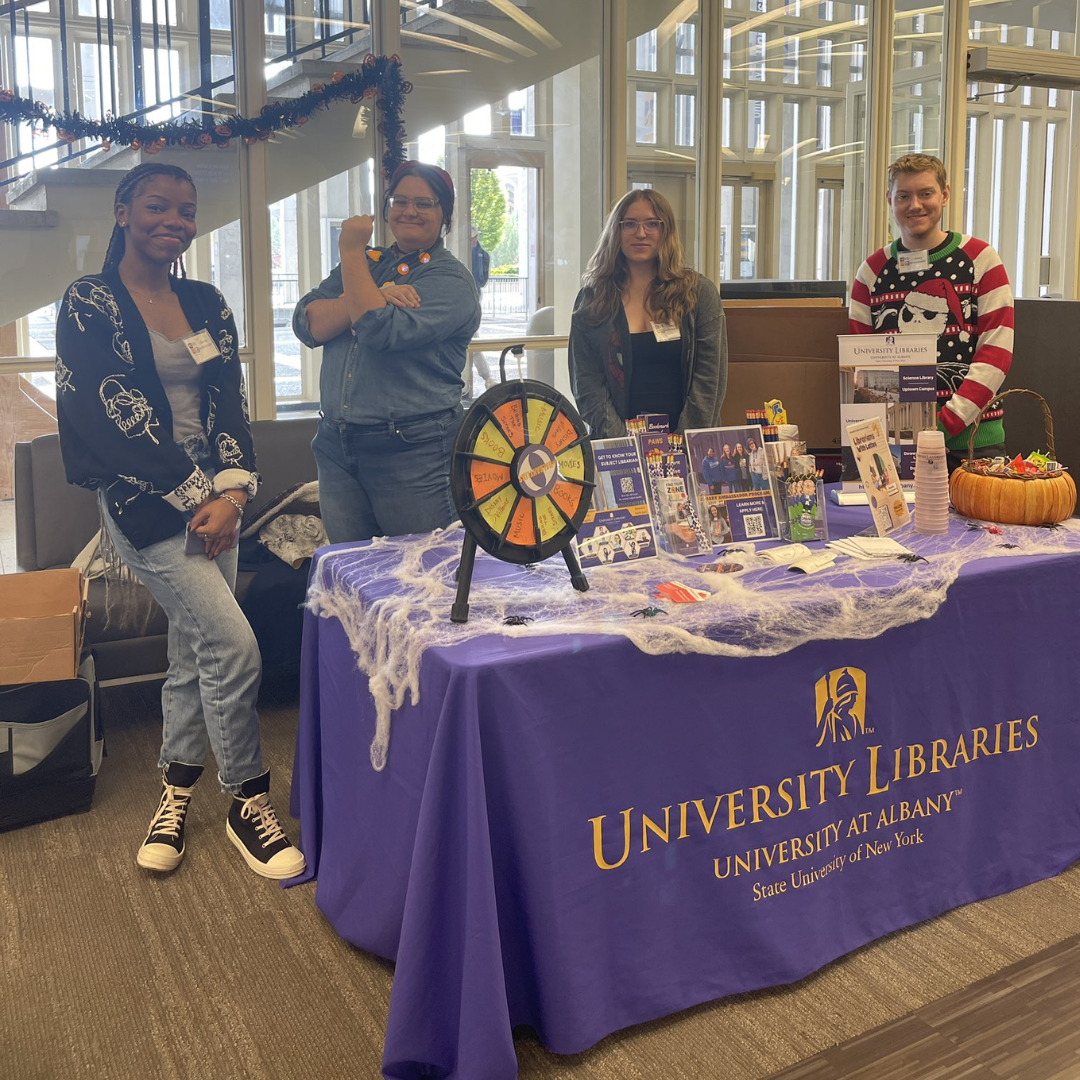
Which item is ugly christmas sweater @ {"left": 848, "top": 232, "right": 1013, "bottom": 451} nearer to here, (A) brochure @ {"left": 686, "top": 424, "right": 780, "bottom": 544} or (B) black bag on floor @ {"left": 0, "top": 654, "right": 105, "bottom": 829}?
(A) brochure @ {"left": 686, "top": 424, "right": 780, "bottom": 544}

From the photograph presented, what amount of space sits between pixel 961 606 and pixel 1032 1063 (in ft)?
2.61

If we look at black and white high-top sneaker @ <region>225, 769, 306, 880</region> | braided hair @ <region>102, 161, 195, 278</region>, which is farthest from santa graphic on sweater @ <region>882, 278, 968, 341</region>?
black and white high-top sneaker @ <region>225, 769, 306, 880</region>

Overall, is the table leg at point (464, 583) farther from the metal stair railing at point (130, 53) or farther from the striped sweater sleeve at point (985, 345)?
the metal stair railing at point (130, 53)

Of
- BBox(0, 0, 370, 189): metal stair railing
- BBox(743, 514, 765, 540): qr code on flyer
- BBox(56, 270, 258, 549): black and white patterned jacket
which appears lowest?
BBox(743, 514, 765, 540): qr code on flyer

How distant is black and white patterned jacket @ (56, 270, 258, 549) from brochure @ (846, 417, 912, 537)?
55.8 inches

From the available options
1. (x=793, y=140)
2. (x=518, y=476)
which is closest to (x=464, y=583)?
(x=518, y=476)

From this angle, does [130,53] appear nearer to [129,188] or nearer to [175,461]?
[129,188]

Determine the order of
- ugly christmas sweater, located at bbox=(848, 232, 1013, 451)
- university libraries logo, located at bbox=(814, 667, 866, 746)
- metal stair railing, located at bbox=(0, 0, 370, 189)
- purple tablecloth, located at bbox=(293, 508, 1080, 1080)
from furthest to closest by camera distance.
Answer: metal stair railing, located at bbox=(0, 0, 370, 189) < ugly christmas sweater, located at bbox=(848, 232, 1013, 451) < university libraries logo, located at bbox=(814, 667, 866, 746) < purple tablecloth, located at bbox=(293, 508, 1080, 1080)

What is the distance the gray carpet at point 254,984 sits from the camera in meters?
1.82

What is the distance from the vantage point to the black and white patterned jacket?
2305 millimetres

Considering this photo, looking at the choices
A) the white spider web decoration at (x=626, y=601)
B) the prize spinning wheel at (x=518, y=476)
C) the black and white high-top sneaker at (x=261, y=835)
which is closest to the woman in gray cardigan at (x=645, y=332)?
the white spider web decoration at (x=626, y=601)

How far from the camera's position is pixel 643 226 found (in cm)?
278

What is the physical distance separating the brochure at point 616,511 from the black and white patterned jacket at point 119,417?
89 cm

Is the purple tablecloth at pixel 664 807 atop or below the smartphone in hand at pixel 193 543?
below
